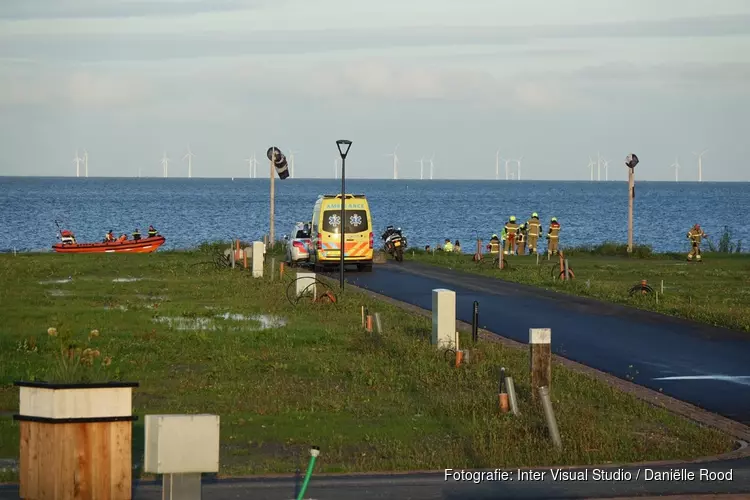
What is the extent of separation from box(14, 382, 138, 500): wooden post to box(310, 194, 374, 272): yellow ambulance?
1216 inches

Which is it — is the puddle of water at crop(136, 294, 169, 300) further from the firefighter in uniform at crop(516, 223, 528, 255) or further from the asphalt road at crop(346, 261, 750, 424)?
the firefighter in uniform at crop(516, 223, 528, 255)

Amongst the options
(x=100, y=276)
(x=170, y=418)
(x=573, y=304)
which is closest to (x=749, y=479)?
(x=170, y=418)

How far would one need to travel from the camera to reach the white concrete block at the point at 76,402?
10.4 metres

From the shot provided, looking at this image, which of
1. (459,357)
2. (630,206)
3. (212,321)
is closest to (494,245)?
(630,206)

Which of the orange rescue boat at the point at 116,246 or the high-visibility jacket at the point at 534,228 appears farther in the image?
the orange rescue boat at the point at 116,246

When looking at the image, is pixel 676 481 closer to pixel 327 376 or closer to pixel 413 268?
pixel 327 376

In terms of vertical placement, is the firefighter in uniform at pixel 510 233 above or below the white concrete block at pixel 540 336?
above

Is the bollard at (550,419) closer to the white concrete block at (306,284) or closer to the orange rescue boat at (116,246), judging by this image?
the white concrete block at (306,284)

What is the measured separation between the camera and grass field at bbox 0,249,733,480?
1438cm

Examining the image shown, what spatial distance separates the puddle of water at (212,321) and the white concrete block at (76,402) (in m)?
Answer: 14.9

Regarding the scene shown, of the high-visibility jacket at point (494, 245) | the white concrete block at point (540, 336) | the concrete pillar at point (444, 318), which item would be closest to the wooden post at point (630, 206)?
the high-visibility jacket at point (494, 245)

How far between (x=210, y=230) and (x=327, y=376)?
80.6 meters

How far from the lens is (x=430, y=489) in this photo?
12125mm

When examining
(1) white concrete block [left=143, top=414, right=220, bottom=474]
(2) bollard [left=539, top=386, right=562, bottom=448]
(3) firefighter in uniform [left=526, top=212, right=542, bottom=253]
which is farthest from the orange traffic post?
(3) firefighter in uniform [left=526, top=212, right=542, bottom=253]
